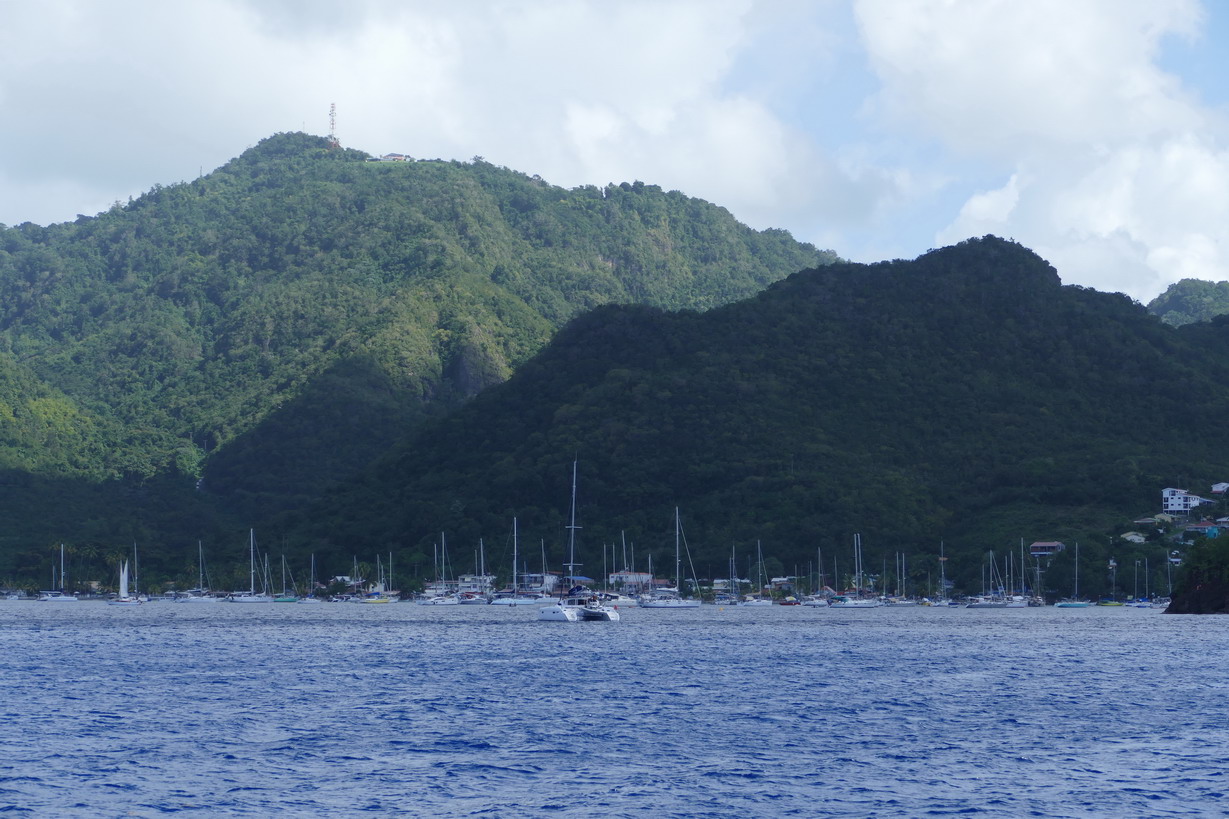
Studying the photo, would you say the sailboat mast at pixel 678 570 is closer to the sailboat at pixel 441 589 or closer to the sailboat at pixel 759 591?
the sailboat at pixel 759 591

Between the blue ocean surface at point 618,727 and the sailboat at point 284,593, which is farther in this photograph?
the sailboat at point 284,593

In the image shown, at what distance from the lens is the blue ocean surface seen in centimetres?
3897

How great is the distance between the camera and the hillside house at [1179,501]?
176m

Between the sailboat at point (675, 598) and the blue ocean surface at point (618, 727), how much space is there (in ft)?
211

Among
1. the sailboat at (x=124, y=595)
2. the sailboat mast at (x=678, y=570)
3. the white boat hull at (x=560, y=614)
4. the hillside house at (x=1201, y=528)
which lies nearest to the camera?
the white boat hull at (x=560, y=614)

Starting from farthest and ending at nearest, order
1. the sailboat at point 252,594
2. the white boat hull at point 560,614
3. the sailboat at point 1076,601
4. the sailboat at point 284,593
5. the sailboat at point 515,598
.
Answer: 1. the sailboat at point 284,593
2. the sailboat at point 252,594
3. the sailboat at point 515,598
4. the sailboat at point 1076,601
5. the white boat hull at point 560,614

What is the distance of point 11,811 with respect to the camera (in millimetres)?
37281

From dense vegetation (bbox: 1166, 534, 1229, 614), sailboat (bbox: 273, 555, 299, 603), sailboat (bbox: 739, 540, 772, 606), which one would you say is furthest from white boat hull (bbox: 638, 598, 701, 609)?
dense vegetation (bbox: 1166, 534, 1229, 614)

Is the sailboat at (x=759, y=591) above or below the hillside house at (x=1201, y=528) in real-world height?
below

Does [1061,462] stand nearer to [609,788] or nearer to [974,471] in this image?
[974,471]

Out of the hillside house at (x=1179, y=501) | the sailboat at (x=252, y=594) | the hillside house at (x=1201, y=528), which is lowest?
Answer: the sailboat at (x=252, y=594)

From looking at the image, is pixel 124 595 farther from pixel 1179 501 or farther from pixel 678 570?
pixel 1179 501

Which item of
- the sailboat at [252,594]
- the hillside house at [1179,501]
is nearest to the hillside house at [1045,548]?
the hillside house at [1179,501]

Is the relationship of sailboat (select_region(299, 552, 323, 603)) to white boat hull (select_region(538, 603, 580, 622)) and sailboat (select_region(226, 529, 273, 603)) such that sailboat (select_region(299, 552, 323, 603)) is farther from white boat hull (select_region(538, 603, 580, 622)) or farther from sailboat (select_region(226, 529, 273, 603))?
white boat hull (select_region(538, 603, 580, 622))
